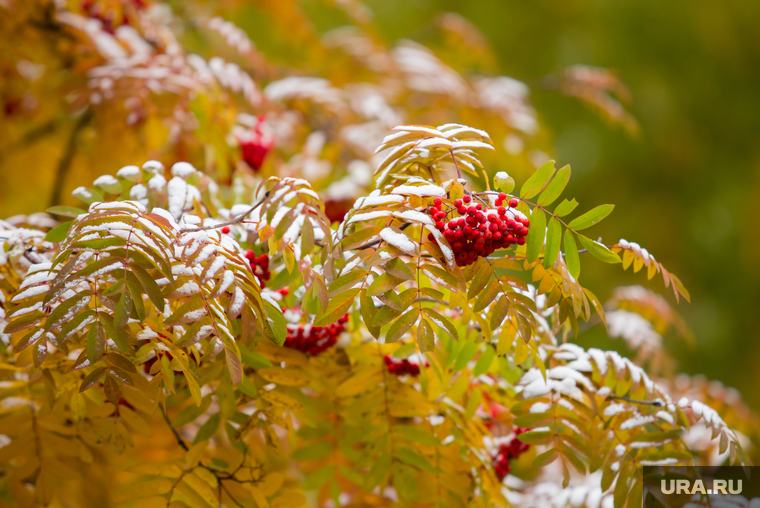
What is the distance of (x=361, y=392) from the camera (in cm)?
77

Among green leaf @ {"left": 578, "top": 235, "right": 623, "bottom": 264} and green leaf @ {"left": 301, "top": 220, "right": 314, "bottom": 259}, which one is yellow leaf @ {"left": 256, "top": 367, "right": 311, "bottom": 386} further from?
green leaf @ {"left": 578, "top": 235, "right": 623, "bottom": 264}

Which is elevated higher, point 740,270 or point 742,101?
point 742,101

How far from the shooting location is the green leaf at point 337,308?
56cm

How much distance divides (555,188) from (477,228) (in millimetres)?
134

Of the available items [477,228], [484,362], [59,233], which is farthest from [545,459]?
[59,233]

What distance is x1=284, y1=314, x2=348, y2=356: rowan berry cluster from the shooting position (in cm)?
73

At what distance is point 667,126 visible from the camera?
2941 millimetres

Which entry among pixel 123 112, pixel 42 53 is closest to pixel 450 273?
pixel 123 112

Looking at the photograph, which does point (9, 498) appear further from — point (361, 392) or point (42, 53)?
point (42, 53)

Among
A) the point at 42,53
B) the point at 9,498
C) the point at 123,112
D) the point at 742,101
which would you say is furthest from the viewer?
the point at 742,101

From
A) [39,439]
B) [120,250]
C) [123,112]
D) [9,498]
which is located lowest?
[9,498]

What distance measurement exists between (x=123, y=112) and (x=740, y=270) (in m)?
3.06

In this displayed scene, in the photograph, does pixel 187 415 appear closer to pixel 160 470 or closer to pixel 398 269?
pixel 160 470

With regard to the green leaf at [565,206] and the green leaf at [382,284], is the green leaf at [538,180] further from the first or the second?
the green leaf at [382,284]
